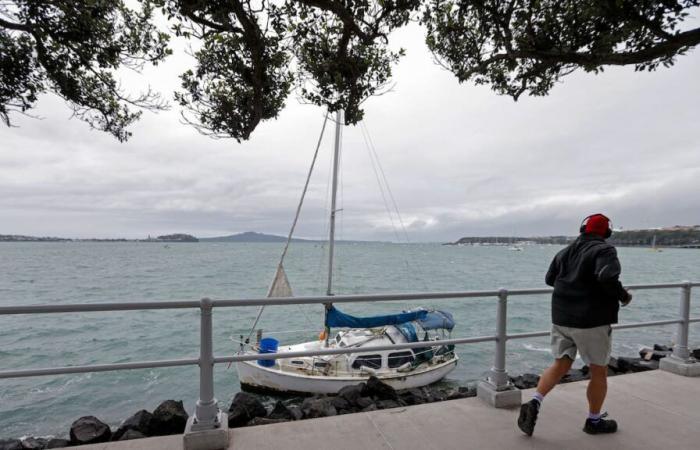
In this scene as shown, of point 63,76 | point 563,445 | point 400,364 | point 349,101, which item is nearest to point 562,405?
point 563,445

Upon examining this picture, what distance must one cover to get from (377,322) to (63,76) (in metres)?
9.22

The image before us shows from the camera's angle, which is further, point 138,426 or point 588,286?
point 138,426

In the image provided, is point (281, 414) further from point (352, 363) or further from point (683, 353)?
point (352, 363)

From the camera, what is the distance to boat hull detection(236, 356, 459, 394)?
1189 cm

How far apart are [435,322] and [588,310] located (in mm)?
10369

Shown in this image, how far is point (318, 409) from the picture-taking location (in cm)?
485

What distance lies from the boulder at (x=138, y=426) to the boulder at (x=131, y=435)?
28 millimetres

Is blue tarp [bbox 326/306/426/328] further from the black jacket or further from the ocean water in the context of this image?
the black jacket


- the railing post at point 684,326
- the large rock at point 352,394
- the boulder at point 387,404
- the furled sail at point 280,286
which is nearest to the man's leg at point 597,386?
the railing post at point 684,326

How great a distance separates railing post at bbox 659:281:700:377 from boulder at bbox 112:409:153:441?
6078mm

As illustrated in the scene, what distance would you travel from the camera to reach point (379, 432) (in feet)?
10.9

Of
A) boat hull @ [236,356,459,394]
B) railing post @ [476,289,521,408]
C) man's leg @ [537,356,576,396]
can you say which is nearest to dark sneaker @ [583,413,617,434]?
man's leg @ [537,356,576,396]

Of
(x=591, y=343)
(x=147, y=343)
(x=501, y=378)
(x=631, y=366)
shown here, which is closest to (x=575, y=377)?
(x=631, y=366)

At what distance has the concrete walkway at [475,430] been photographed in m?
3.12
